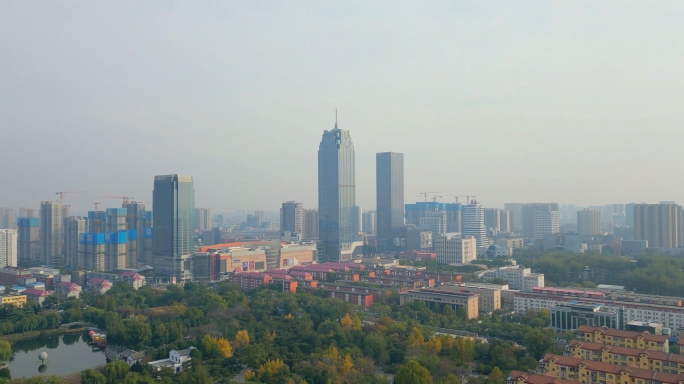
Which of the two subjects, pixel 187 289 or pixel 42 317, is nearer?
pixel 42 317

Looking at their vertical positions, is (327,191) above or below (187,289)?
above

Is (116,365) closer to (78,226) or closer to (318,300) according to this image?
(318,300)

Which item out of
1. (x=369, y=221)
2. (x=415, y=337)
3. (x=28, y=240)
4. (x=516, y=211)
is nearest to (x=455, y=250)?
(x=415, y=337)

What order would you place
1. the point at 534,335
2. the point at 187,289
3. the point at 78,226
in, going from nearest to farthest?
the point at 534,335, the point at 187,289, the point at 78,226

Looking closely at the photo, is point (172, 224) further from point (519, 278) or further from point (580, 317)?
point (580, 317)

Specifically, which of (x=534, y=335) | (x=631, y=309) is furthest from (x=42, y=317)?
(x=631, y=309)

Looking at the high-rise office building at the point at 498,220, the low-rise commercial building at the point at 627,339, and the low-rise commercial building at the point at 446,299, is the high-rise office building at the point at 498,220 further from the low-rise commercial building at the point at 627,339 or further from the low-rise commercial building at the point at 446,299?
the low-rise commercial building at the point at 627,339

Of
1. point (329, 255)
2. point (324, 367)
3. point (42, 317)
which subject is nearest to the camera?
point (324, 367)
